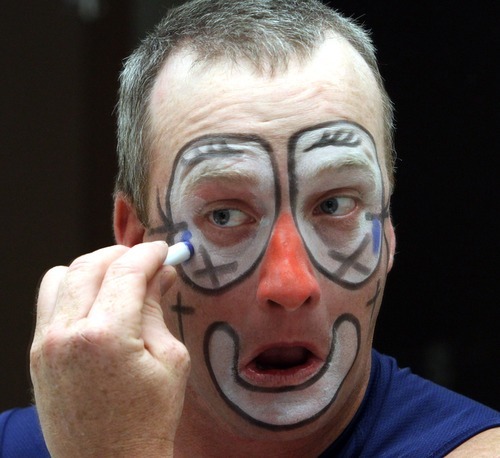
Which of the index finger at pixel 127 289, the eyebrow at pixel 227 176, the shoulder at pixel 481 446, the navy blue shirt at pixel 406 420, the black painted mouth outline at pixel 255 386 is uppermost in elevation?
the eyebrow at pixel 227 176

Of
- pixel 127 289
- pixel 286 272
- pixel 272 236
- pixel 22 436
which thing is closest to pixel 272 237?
pixel 272 236

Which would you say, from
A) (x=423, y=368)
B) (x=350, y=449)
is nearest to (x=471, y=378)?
(x=423, y=368)

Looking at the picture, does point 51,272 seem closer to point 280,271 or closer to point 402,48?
point 280,271

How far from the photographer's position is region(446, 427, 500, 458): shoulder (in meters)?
2.53

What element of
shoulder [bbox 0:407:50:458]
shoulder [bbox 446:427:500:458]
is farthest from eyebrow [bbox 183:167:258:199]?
shoulder [bbox 0:407:50:458]

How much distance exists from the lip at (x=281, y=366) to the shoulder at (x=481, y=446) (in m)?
0.41

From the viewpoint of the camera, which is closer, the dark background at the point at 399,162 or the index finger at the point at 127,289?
the index finger at the point at 127,289

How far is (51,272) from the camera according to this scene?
2.57 meters

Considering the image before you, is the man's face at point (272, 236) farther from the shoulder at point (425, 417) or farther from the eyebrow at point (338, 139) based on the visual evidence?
the shoulder at point (425, 417)

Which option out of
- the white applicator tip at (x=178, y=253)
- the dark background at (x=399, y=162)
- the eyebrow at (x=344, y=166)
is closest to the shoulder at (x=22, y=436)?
the white applicator tip at (x=178, y=253)

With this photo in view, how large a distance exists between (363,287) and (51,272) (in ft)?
2.66

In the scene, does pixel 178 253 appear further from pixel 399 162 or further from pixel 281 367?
pixel 399 162

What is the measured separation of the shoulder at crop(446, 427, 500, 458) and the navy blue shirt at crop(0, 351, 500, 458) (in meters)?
0.01

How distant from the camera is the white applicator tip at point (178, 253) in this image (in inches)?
100
